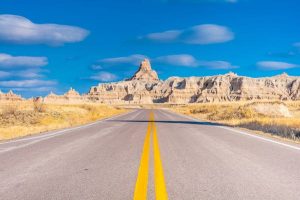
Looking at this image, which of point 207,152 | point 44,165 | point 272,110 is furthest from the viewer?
point 272,110

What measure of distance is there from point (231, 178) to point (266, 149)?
5153 mm

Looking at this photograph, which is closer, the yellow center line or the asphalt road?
the yellow center line

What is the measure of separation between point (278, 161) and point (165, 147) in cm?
392

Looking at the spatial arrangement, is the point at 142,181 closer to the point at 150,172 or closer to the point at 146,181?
the point at 146,181

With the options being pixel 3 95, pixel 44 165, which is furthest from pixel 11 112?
pixel 3 95

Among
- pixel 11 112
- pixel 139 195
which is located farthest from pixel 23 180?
pixel 11 112

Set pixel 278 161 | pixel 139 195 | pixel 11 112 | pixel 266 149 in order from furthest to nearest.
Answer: pixel 11 112
pixel 266 149
pixel 278 161
pixel 139 195

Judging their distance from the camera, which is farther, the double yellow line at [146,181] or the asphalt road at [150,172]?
the asphalt road at [150,172]

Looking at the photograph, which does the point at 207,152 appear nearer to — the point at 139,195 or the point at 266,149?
the point at 266,149

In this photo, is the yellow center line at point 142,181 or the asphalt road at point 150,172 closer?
the yellow center line at point 142,181

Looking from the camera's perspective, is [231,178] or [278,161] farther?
[278,161]

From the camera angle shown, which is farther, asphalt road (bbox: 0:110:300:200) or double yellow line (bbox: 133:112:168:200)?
asphalt road (bbox: 0:110:300:200)

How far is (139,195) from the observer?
5.66 meters

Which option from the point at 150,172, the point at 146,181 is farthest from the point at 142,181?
the point at 150,172
